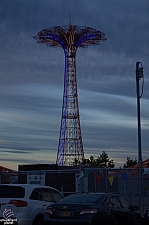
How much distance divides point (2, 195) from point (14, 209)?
29.6 inches

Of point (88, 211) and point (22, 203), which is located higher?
point (22, 203)

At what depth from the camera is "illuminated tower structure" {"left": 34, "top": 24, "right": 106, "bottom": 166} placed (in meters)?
45.3

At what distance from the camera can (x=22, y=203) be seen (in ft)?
37.9

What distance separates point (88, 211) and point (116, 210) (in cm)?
128

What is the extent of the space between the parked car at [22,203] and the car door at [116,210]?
2.06 m

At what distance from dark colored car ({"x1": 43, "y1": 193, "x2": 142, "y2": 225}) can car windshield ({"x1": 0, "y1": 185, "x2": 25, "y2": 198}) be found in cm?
96

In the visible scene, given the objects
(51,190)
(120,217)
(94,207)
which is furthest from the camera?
(51,190)

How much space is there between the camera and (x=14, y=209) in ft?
37.5

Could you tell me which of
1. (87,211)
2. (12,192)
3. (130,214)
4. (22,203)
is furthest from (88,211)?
(12,192)

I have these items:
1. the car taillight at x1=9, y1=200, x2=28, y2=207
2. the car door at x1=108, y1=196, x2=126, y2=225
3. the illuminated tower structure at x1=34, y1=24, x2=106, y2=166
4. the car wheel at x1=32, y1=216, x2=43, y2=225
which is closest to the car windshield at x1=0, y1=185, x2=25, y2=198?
the car taillight at x1=9, y1=200, x2=28, y2=207

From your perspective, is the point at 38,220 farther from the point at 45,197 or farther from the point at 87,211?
the point at 87,211

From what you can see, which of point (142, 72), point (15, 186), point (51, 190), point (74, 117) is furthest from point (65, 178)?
point (74, 117)

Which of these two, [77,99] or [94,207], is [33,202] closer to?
[94,207]

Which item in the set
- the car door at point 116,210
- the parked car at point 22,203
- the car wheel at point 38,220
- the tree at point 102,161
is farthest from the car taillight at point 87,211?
the tree at point 102,161
